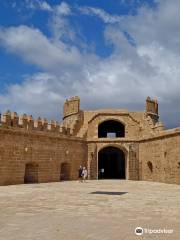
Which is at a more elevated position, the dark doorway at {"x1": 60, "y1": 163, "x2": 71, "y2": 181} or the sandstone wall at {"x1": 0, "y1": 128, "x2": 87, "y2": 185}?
the sandstone wall at {"x1": 0, "y1": 128, "x2": 87, "y2": 185}

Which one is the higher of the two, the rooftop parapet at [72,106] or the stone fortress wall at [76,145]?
the rooftop parapet at [72,106]

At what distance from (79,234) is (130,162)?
19184mm

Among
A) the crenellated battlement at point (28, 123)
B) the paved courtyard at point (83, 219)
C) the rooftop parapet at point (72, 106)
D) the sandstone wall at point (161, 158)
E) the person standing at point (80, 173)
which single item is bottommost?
the paved courtyard at point (83, 219)

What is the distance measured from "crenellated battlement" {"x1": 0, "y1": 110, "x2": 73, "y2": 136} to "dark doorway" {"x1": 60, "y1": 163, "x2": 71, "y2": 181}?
253 centimetres

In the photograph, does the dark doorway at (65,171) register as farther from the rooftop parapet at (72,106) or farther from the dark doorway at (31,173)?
the rooftop parapet at (72,106)

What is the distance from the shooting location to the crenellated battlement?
1870cm

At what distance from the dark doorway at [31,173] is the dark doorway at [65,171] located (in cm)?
328

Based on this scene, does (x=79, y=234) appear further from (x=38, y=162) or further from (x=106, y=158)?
(x=106, y=158)

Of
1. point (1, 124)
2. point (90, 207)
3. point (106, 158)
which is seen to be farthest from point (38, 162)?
point (106, 158)

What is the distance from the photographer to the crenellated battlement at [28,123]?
1870 cm

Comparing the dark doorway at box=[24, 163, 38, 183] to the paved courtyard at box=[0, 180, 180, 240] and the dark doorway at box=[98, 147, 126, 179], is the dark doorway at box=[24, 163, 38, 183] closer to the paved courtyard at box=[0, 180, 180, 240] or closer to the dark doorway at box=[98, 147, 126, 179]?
the paved courtyard at box=[0, 180, 180, 240]

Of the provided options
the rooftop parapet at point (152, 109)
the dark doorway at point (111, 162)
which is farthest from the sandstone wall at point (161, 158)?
the dark doorway at point (111, 162)

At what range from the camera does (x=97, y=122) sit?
25984 mm

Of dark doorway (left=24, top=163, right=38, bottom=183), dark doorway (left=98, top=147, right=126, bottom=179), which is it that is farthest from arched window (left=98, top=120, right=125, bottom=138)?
dark doorway (left=24, top=163, right=38, bottom=183)
